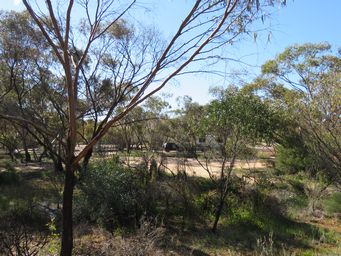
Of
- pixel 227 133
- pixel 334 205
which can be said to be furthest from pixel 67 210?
pixel 334 205

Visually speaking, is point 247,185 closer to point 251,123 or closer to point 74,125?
point 251,123

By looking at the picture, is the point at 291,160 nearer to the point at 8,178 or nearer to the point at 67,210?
the point at 8,178

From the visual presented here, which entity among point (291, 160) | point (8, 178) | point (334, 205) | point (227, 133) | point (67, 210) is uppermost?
point (227, 133)

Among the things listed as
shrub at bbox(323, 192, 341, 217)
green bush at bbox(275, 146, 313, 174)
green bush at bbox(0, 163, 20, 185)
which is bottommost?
shrub at bbox(323, 192, 341, 217)

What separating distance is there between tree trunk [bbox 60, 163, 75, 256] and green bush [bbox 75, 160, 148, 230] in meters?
3.58

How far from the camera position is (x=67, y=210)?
594 centimetres

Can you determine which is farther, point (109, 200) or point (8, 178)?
point (8, 178)

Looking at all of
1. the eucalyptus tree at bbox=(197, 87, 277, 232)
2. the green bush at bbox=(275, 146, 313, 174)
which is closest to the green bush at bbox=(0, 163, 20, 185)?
the eucalyptus tree at bbox=(197, 87, 277, 232)

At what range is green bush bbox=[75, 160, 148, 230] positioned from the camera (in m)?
9.82

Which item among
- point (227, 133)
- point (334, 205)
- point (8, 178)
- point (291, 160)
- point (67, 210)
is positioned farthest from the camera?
point (291, 160)

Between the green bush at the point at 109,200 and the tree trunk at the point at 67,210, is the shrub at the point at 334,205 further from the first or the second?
the tree trunk at the point at 67,210

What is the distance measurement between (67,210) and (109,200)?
4.05m

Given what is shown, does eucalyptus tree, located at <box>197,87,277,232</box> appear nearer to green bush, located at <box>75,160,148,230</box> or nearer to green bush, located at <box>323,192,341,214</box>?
green bush, located at <box>75,160,148,230</box>

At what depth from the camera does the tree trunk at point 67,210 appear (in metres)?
5.88
